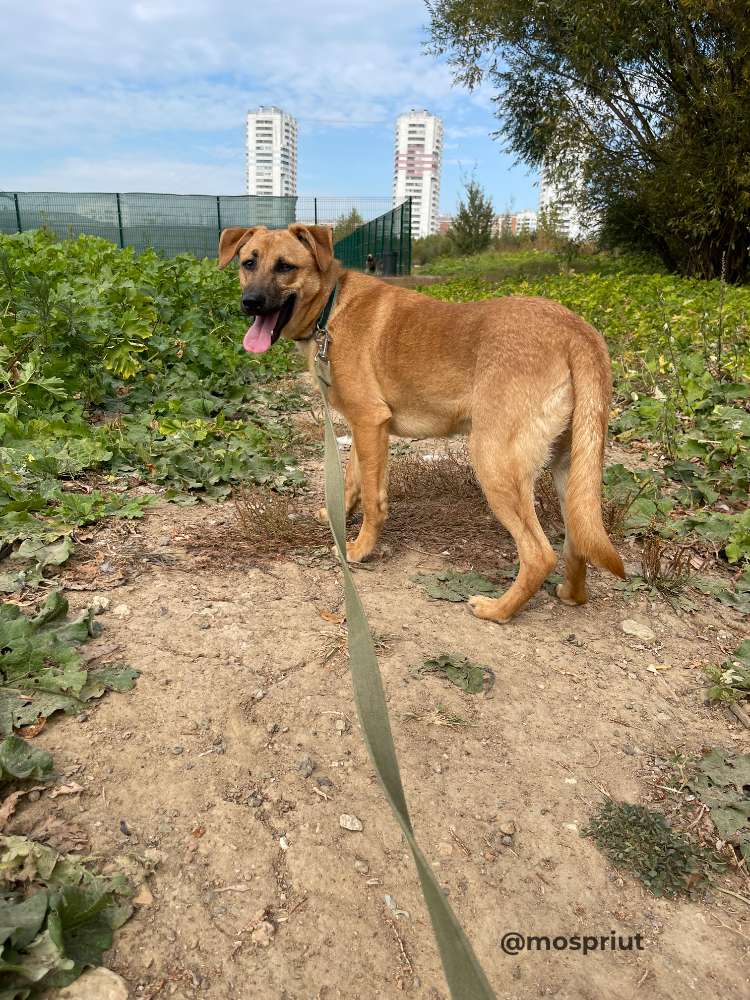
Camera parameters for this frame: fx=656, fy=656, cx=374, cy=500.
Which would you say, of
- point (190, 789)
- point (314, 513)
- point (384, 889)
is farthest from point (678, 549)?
point (190, 789)

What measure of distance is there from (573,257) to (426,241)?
21.4 m

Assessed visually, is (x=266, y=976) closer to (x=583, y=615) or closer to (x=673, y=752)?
(x=673, y=752)

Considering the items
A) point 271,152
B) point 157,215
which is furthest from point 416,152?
point 157,215

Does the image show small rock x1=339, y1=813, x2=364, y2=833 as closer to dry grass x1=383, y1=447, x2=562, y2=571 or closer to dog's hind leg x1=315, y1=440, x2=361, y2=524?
dry grass x1=383, y1=447, x2=562, y2=571

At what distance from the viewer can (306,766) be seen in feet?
7.19

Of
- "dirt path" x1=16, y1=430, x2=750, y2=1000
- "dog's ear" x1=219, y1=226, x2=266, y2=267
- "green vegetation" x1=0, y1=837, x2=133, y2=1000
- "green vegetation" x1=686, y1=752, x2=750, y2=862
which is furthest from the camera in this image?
"dog's ear" x1=219, y1=226, x2=266, y2=267

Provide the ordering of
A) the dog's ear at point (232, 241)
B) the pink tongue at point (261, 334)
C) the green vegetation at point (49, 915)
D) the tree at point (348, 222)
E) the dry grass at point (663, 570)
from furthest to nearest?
the tree at point (348, 222), the dog's ear at point (232, 241), the pink tongue at point (261, 334), the dry grass at point (663, 570), the green vegetation at point (49, 915)

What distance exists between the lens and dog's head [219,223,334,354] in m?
3.64

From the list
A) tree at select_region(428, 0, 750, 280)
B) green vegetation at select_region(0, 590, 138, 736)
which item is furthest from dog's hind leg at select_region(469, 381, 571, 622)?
tree at select_region(428, 0, 750, 280)

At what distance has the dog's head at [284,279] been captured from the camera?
3637 millimetres

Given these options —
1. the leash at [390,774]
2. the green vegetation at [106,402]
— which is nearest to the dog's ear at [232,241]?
the green vegetation at [106,402]

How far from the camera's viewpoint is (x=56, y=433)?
463 centimetres

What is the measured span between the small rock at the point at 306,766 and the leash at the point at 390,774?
660 mm

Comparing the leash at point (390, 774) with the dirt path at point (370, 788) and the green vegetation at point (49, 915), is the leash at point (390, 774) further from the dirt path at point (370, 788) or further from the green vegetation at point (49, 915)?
the green vegetation at point (49, 915)
